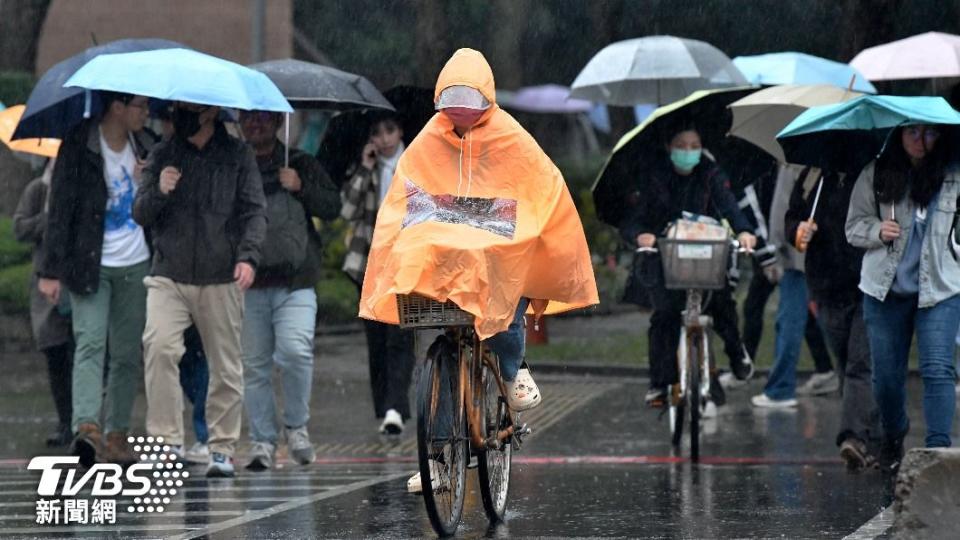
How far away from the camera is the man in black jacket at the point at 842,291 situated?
10719 millimetres

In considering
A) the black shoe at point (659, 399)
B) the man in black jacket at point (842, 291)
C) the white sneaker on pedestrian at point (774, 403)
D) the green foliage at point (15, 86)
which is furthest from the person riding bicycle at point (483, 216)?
the green foliage at point (15, 86)

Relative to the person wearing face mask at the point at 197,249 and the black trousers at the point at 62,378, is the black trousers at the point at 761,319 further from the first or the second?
the person wearing face mask at the point at 197,249

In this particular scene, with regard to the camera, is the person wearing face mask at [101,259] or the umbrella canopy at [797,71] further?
the umbrella canopy at [797,71]

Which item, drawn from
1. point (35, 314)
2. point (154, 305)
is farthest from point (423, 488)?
point (35, 314)

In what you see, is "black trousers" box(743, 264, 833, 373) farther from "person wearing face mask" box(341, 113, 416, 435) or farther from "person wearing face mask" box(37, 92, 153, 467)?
"person wearing face mask" box(37, 92, 153, 467)

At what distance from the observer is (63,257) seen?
36.0 ft

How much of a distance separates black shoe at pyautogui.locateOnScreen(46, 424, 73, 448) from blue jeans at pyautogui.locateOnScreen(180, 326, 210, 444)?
770 millimetres

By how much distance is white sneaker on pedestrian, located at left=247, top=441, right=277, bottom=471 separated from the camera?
11.1 meters

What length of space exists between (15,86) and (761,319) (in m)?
10.4

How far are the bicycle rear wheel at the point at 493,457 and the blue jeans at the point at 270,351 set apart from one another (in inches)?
99.5

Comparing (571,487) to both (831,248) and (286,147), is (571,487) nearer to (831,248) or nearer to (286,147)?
(831,248)

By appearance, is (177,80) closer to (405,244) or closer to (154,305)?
(154,305)

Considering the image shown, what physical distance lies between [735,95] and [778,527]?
4.54 meters

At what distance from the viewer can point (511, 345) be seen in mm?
→ 8484
